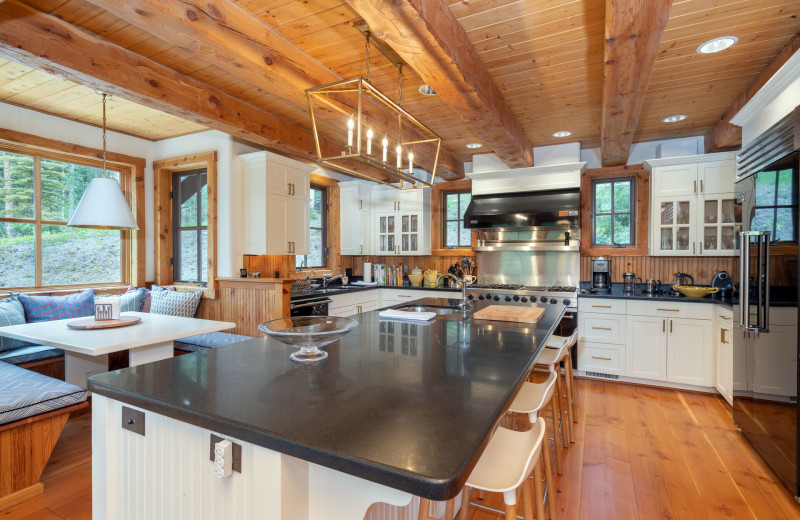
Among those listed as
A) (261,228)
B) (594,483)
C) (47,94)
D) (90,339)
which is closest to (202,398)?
(90,339)

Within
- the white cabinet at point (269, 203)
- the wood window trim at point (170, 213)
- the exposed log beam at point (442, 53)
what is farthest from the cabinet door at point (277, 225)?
the exposed log beam at point (442, 53)

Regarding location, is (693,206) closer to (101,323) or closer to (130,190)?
(101,323)

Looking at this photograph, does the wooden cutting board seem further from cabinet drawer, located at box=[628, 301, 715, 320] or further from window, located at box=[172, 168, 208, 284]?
window, located at box=[172, 168, 208, 284]

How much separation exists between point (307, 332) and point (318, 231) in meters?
4.13

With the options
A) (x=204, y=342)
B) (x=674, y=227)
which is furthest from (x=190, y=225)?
(x=674, y=227)

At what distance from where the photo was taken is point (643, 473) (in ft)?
8.03

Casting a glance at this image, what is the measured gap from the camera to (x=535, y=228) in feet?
15.5

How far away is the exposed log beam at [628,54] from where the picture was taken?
1.74 metres

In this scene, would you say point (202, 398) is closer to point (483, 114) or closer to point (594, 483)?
point (594, 483)

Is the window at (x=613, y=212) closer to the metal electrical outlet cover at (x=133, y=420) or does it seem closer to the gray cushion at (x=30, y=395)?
the metal electrical outlet cover at (x=133, y=420)

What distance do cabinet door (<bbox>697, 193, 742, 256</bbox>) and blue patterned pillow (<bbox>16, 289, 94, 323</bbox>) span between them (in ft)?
19.3

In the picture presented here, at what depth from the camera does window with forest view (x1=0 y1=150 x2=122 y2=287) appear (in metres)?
3.54

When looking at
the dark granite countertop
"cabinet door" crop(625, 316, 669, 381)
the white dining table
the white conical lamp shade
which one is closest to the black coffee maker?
"cabinet door" crop(625, 316, 669, 381)

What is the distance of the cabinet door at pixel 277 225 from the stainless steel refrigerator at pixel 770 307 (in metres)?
3.87
